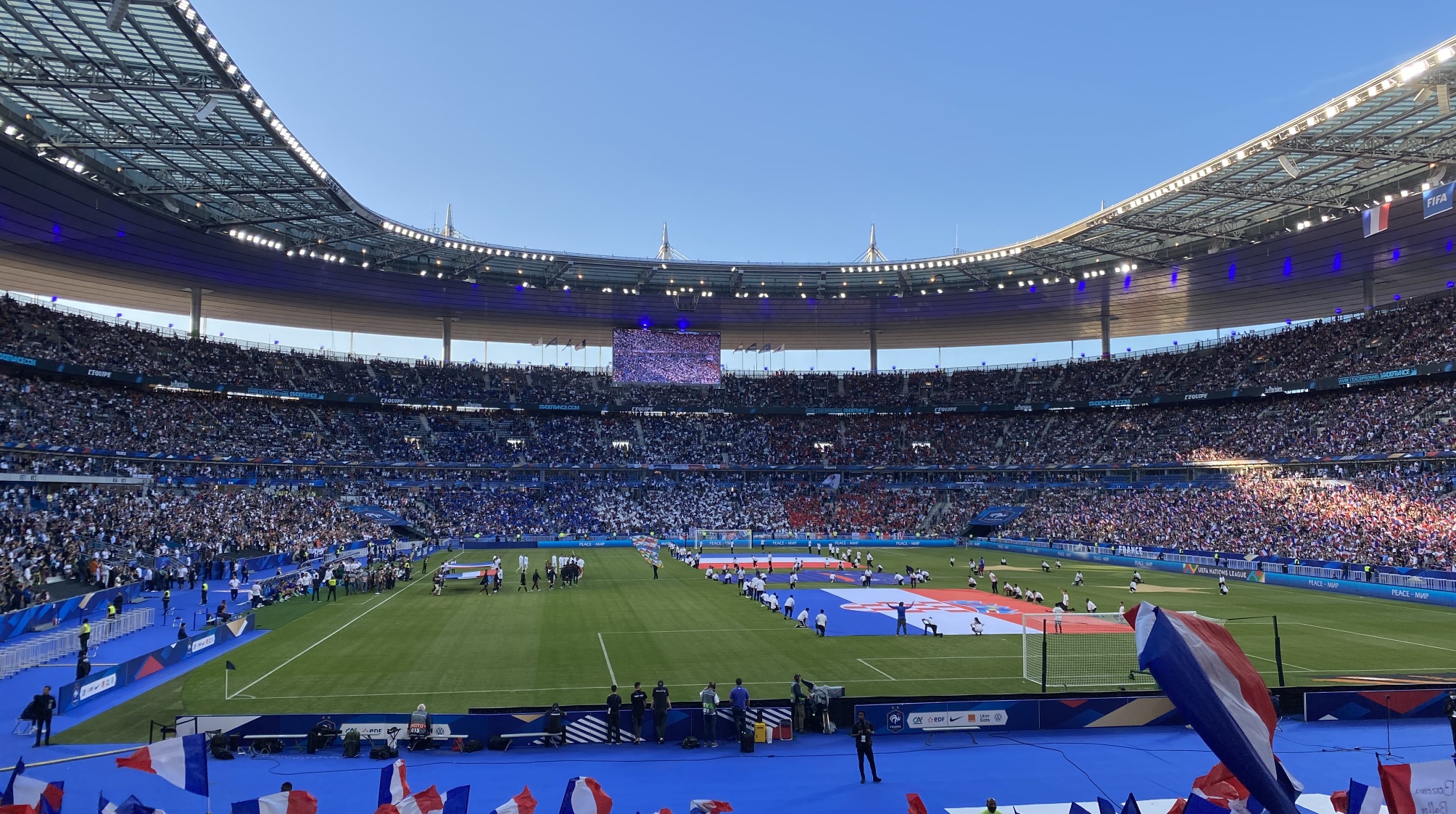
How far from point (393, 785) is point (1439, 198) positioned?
144 feet

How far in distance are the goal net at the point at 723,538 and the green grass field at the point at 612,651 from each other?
2801cm

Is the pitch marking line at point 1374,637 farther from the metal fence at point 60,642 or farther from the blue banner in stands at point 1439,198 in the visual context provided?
the metal fence at point 60,642

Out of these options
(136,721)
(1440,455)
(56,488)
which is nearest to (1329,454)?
(1440,455)

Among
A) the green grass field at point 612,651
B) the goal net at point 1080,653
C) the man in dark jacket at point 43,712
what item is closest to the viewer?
the man in dark jacket at point 43,712

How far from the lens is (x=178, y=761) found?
10.6 m

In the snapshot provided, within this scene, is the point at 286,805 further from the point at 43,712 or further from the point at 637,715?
the point at 43,712

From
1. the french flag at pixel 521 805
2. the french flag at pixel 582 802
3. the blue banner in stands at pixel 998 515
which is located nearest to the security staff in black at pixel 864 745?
the french flag at pixel 582 802

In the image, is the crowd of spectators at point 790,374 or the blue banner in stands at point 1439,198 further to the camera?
the crowd of spectators at point 790,374

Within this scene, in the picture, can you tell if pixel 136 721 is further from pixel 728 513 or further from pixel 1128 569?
pixel 728 513

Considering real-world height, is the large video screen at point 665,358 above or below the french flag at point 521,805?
above

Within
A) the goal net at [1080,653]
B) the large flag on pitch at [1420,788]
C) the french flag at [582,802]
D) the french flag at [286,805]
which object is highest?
the large flag on pitch at [1420,788]

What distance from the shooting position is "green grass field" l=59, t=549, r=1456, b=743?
22.1m

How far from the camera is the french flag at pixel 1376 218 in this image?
38.7 meters

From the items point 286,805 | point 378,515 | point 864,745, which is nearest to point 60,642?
point 286,805
